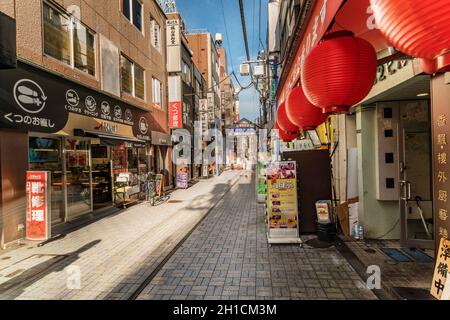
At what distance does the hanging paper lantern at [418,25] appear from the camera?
1.19 meters

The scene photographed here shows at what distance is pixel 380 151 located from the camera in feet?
21.1

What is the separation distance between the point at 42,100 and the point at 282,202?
24.6ft


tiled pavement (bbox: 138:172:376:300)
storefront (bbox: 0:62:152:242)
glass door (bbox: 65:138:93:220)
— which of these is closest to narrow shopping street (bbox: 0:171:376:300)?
tiled pavement (bbox: 138:172:376:300)

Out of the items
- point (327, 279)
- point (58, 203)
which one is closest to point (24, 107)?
point (58, 203)

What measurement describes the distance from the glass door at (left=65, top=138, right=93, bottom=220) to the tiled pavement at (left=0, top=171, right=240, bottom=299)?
113cm

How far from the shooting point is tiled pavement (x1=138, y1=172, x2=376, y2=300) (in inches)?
164

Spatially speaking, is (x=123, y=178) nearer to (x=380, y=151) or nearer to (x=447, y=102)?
(x=380, y=151)

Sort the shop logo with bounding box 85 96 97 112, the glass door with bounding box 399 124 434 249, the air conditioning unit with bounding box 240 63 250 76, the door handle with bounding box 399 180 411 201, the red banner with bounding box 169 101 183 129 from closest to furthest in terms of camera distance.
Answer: the door handle with bounding box 399 180 411 201
the glass door with bounding box 399 124 434 249
the shop logo with bounding box 85 96 97 112
the red banner with bounding box 169 101 183 129
the air conditioning unit with bounding box 240 63 250 76

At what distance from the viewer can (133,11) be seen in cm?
1359

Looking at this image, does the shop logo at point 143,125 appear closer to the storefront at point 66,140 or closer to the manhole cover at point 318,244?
the storefront at point 66,140

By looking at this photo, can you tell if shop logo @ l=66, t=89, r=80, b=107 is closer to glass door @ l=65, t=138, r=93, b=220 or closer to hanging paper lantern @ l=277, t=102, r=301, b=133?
glass door @ l=65, t=138, r=93, b=220

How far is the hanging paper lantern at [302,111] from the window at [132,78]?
10.5 meters

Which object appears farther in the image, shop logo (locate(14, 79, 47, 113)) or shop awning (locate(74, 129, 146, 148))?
shop awning (locate(74, 129, 146, 148))

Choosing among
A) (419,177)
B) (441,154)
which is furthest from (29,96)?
(419,177)
